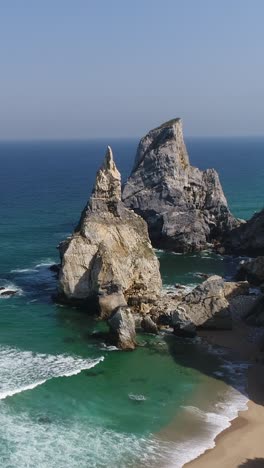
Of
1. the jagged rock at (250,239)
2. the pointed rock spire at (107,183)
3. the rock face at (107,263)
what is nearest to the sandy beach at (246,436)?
the rock face at (107,263)

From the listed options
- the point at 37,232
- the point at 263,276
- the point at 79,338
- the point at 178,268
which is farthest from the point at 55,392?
the point at 37,232

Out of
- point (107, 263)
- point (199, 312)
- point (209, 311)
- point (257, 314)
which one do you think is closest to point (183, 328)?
point (199, 312)

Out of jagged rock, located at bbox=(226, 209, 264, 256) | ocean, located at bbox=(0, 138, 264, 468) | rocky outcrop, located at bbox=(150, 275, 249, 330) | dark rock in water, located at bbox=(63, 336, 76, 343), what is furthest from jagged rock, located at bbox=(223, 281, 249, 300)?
jagged rock, located at bbox=(226, 209, 264, 256)

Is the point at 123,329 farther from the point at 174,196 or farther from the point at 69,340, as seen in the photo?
the point at 174,196

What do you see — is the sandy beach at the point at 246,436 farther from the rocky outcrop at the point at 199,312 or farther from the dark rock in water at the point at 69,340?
the dark rock in water at the point at 69,340

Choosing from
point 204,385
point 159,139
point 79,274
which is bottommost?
point 204,385

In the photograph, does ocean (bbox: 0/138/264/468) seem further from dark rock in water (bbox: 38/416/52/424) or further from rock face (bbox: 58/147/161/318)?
rock face (bbox: 58/147/161/318)

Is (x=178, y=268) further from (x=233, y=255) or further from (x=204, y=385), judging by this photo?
(x=204, y=385)
